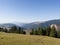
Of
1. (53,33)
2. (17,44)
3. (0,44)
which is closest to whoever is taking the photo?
(0,44)

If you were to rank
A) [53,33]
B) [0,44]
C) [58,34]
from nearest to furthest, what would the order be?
[0,44]
[53,33]
[58,34]

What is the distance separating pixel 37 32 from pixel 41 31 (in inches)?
153

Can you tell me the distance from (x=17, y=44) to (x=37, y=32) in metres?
52.9

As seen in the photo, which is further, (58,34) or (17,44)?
(58,34)

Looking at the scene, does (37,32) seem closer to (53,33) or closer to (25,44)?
(53,33)

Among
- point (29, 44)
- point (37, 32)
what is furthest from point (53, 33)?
point (29, 44)

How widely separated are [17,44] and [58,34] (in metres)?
51.3

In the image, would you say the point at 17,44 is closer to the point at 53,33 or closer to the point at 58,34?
the point at 53,33

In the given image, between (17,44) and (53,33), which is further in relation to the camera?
(53,33)

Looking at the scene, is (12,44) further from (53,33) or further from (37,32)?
(37,32)

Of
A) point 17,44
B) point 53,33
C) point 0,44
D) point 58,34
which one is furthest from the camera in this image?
point 58,34

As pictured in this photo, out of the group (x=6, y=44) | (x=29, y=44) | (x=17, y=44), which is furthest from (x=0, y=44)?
(x=29, y=44)

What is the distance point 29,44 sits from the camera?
2233 centimetres

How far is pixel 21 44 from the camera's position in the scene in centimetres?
2194
